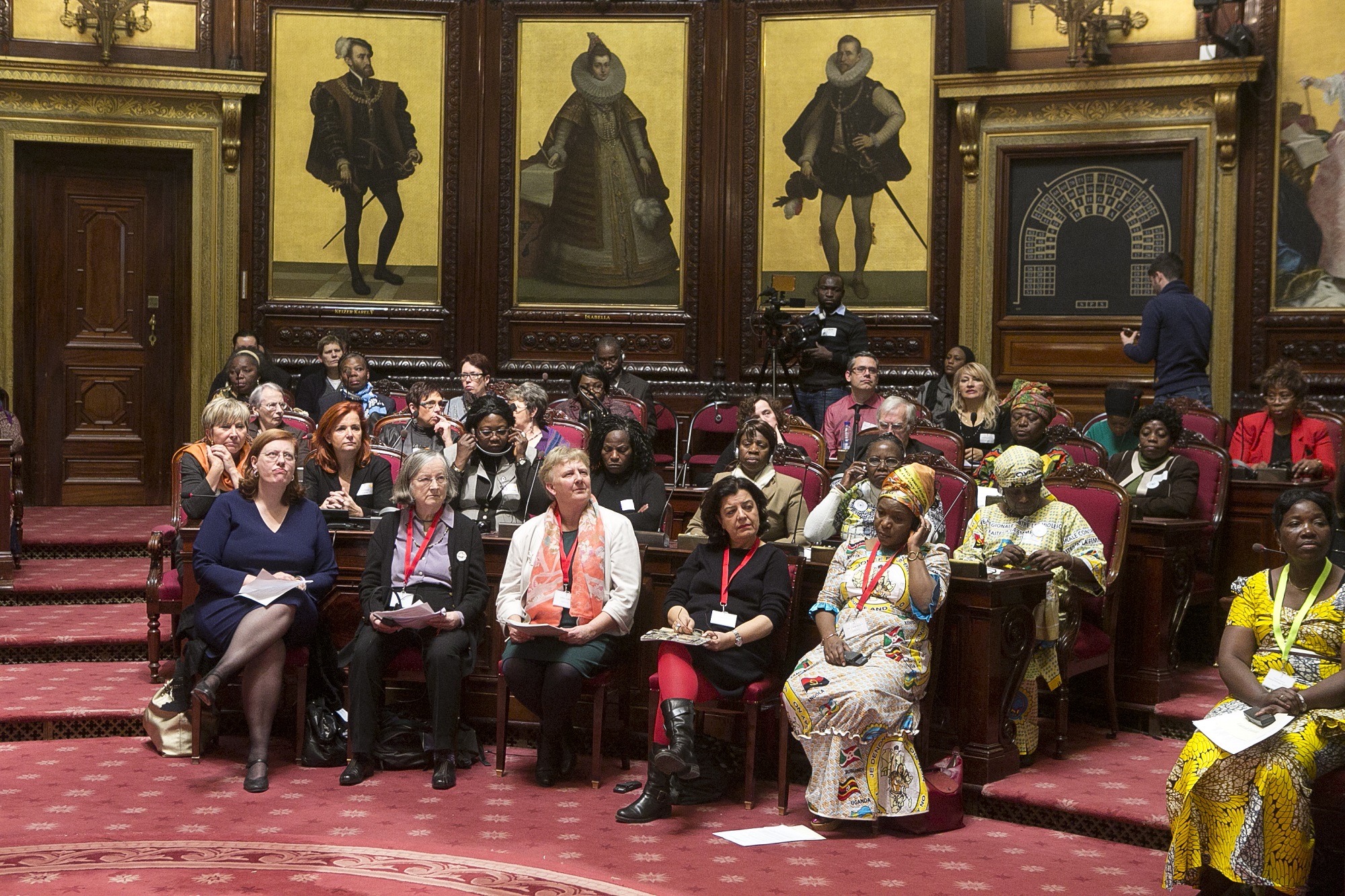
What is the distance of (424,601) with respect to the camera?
17.2 ft

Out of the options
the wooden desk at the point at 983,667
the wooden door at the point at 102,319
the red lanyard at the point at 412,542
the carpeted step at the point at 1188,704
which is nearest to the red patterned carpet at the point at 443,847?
the wooden desk at the point at 983,667

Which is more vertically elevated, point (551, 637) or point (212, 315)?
point (212, 315)

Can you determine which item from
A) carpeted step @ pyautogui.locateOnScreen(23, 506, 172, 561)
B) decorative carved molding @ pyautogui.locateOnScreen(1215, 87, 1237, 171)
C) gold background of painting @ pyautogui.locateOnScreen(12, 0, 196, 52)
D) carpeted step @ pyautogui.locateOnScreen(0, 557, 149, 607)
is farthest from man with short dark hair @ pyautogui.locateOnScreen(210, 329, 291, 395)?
decorative carved molding @ pyautogui.locateOnScreen(1215, 87, 1237, 171)

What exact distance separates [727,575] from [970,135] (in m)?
5.49

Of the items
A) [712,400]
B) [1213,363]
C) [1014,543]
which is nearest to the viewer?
[1014,543]

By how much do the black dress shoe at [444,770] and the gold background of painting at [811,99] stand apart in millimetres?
5603

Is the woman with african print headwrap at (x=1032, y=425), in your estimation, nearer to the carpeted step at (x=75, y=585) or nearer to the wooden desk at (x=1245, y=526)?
the wooden desk at (x=1245, y=526)

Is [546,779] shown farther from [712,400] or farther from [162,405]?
[162,405]

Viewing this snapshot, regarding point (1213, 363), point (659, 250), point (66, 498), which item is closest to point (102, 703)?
point (66, 498)

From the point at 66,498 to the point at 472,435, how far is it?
485cm

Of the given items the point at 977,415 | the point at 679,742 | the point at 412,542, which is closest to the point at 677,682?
the point at 679,742

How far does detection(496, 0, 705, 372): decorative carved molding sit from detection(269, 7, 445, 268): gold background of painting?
460 millimetres

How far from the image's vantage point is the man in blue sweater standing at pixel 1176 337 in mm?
7793

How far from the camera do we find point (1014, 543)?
5.30 metres
